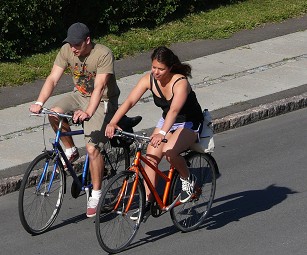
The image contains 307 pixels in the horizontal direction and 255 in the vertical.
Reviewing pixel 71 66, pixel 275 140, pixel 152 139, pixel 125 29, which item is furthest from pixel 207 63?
pixel 152 139

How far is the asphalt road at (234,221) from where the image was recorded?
7754mm

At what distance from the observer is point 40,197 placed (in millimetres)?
8102

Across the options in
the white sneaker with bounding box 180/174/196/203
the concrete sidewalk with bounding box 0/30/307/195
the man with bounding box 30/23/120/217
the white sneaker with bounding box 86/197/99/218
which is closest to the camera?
the white sneaker with bounding box 180/174/196/203

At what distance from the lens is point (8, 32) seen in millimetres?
13695

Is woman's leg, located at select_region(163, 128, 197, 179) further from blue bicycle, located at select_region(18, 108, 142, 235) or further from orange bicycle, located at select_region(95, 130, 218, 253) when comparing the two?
blue bicycle, located at select_region(18, 108, 142, 235)

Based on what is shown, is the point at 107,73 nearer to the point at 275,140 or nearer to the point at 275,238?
the point at 275,238

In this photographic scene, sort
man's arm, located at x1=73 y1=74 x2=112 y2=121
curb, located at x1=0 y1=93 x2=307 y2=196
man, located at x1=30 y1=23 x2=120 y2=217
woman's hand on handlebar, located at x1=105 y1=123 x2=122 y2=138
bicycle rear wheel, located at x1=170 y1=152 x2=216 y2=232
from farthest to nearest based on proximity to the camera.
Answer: curb, located at x1=0 y1=93 x2=307 y2=196
man, located at x1=30 y1=23 x2=120 y2=217
bicycle rear wheel, located at x1=170 y1=152 x2=216 y2=232
man's arm, located at x1=73 y1=74 x2=112 y2=121
woman's hand on handlebar, located at x1=105 y1=123 x2=122 y2=138

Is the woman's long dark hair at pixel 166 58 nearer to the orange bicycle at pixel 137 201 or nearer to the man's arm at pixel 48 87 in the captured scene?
the orange bicycle at pixel 137 201

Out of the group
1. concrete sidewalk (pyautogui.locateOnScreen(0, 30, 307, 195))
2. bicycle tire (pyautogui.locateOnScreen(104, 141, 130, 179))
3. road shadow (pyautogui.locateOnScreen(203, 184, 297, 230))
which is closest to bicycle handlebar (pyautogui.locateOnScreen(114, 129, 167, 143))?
bicycle tire (pyautogui.locateOnScreen(104, 141, 130, 179))

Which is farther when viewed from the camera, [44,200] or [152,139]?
[44,200]

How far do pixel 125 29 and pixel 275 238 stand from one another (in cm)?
814

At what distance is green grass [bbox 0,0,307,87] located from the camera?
1332cm

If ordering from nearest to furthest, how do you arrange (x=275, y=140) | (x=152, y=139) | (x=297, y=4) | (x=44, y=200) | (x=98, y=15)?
(x=152, y=139) < (x=44, y=200) < (x=275, y=140) < (x=98, y=15) < (x=297, y=4)

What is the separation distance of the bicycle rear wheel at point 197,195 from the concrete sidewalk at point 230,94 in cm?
191
